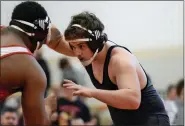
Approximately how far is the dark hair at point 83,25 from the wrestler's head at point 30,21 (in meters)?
0.34

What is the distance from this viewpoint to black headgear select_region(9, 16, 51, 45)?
2.02m

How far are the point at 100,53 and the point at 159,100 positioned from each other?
0.44 metres

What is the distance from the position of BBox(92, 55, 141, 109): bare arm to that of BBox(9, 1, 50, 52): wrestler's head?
39 cm

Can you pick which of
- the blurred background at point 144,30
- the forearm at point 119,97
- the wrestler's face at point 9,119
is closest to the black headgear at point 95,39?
the forearm at point 119,97

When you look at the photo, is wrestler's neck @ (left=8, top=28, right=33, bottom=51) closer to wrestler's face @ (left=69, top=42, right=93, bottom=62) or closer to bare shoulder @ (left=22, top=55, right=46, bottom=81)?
bare shoulder @ (left=22, top=55, right=46, bottom=81)

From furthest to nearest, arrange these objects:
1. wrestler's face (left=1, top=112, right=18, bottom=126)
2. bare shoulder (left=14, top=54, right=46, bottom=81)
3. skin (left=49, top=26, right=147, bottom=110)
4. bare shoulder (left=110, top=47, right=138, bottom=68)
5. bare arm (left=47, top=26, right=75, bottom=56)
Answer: wrestler's face (left=1, top=112, right=18, bottom=126) < bare arm (left=47, top=26, right=75, bottom=56) < bare shoulder (left=110, top=47, right=138, bottom=68) < skin (left=49, top=26, right=147, bottom=110) < bare shoulder (left=14, top=54, right=46, bottom=81)

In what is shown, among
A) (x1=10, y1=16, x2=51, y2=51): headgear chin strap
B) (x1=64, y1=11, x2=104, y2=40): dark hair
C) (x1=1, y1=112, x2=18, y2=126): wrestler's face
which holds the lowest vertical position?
(x1=1, y1=112, x2=18, y2=126): wrestler's face

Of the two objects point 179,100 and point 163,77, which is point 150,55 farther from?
point 179,100

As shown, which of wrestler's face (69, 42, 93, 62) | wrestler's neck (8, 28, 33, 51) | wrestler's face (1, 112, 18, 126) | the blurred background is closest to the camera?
wrestler's neck (8, 28, 33, 51)

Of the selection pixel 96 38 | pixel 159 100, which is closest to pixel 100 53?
pixel 96 38

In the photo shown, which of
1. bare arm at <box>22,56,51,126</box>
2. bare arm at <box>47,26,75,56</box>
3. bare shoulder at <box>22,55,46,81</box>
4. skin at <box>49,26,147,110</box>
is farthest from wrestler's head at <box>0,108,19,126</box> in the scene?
bare shoulder at <box>22,55,46,81</box>

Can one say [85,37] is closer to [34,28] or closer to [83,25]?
[83,25]

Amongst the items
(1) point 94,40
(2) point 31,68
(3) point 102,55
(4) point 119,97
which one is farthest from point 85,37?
(2) point 31,68

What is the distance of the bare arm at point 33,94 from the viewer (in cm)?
189
